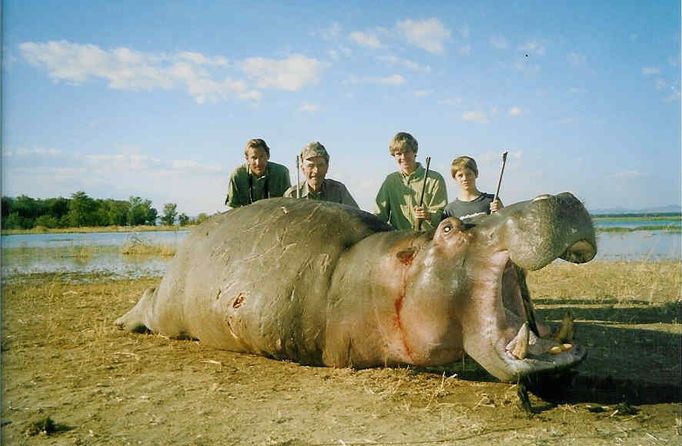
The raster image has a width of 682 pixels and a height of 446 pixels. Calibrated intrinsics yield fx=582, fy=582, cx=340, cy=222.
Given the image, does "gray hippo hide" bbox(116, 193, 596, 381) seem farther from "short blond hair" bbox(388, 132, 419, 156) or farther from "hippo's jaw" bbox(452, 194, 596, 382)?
"short blond hair" bbox(388, 132, 419, 156)

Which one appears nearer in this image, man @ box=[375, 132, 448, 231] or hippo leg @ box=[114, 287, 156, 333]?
hippo leg @ box=[114, 287, 156, 333]

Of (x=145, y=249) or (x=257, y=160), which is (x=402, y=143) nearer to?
(x=257, y=160)

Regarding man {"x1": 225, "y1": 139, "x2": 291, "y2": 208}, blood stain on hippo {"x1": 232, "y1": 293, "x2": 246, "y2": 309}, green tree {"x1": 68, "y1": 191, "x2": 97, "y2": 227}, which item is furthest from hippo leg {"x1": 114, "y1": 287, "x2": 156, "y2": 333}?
green tree {"x1": 68, "y1": 191, "x2": 97, "y2": 227}

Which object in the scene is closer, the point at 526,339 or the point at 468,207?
the point at 526,339

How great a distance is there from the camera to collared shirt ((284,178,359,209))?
6719 mm

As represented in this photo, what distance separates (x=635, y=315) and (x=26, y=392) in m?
5.58

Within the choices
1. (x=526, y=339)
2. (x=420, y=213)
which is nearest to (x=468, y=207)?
(x=420, y=213)

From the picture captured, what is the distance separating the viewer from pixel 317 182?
6656 millimetres

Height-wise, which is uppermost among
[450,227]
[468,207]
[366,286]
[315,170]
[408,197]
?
[315,170]

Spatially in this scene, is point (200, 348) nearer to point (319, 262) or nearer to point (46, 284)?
point (319, 262)

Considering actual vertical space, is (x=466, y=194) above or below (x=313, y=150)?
below

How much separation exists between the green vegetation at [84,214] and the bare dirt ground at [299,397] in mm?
20455

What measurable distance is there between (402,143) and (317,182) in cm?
115

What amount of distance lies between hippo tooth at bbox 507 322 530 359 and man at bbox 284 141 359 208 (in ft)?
12.0
